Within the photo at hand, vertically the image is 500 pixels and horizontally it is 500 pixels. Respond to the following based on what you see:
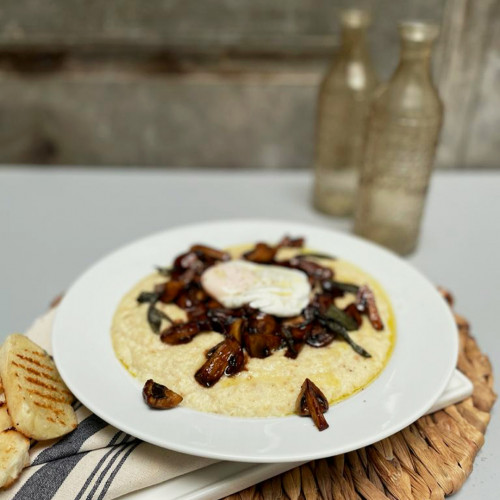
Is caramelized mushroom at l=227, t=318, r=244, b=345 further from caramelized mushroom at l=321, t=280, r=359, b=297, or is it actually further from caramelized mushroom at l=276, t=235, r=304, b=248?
caramelized mushroom at l=276, t=235, r=304, b=248

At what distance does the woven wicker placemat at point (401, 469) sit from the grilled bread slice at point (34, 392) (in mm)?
470

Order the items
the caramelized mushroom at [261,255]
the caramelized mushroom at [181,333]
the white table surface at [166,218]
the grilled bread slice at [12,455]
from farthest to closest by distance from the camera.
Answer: the white table surface at [166,218] < the caramelized mushroom at [261,255] < the caramelized mushroom at [181,333] < the grilled bread slice at [12,455]

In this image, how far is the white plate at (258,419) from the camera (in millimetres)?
1344

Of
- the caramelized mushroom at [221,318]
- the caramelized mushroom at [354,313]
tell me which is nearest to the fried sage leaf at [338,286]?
the caramelized mushroom at [354,313]

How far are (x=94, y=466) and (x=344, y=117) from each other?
1894 millimetres

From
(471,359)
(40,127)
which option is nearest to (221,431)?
(471,359)

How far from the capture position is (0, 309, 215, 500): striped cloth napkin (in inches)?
53.4

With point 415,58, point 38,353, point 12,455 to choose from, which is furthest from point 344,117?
point 12,455

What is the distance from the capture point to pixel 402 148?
236 centimetres

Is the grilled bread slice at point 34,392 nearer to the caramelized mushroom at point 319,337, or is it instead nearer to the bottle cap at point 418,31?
the caramelized mushroom at point 319,337

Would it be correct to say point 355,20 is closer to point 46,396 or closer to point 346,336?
point 346,336

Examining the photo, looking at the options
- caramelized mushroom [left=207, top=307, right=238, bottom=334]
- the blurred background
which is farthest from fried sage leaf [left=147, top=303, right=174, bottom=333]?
the blurred background

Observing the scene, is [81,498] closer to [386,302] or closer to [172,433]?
[172,433]

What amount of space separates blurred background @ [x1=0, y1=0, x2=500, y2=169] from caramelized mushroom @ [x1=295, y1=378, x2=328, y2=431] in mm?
2191
